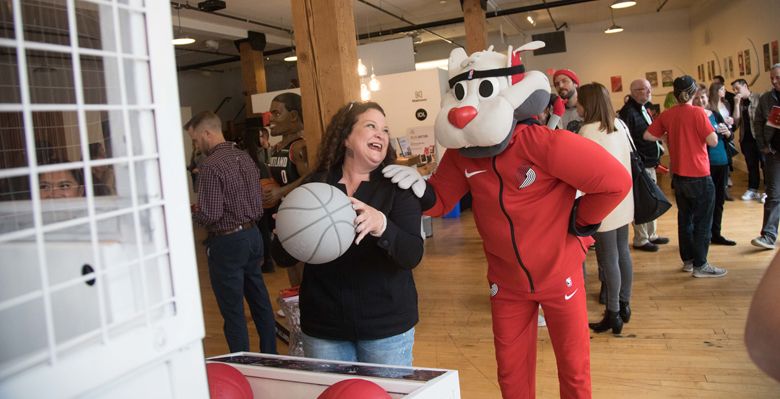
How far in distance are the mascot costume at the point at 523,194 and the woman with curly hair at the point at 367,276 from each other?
102 millimetres

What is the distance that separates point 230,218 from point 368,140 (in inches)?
61.8

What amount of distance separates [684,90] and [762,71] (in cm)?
662

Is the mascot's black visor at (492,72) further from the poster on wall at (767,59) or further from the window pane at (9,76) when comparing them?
the poster on wall at (767,59)

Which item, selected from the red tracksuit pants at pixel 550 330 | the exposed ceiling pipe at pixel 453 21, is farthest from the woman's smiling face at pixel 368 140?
the exposed ceiling pipe at pixel 453 21

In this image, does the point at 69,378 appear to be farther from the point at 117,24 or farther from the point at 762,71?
the point at 762,71

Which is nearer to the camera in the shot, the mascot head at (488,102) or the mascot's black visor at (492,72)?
the mascot head at (488,102)

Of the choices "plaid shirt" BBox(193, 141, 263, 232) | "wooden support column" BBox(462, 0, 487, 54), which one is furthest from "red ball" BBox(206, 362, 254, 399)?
"wooden support column" BBox(462, 0, 487, 54)

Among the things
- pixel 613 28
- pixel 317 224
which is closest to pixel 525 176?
pixel 317 224

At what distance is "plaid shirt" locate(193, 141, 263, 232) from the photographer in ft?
11.0

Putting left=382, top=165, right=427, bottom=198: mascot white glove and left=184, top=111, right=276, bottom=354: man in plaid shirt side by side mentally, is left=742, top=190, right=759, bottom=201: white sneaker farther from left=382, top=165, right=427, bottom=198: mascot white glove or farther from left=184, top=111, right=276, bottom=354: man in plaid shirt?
left=382, top=165, right=427, bottom=198: mascot white glove

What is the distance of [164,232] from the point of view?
70cm

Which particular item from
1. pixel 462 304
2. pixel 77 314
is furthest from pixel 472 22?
pixel 77 314

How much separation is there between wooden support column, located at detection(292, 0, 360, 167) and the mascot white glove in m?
0.73

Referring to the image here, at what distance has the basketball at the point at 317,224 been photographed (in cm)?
179
